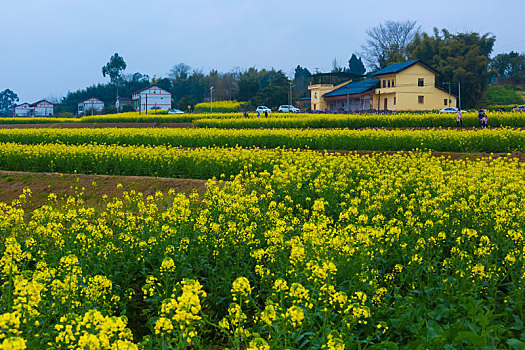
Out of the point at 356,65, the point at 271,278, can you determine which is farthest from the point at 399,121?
the point at 356,65

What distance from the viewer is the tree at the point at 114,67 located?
108812 millimetres

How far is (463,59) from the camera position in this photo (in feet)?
204

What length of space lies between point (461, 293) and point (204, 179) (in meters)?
11.3

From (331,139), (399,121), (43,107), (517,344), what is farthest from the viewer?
(43,107)

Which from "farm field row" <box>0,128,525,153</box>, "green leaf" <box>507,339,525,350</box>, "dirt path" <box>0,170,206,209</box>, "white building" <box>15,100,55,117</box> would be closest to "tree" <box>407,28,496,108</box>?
"farm field row" <box>0,128,525,153</box>

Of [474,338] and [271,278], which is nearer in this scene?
[474,338]

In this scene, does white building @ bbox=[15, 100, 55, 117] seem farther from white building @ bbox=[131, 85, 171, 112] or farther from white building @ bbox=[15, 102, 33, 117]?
white building @ bbox=[131, 85, 171, 112]

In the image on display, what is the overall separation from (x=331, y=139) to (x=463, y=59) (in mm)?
47247

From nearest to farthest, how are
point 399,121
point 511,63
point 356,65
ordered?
point 399,121 < point 511,63 < point 356,65

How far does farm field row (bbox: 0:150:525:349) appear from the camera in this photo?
3.89 meters

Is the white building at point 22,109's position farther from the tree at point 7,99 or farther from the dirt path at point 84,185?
the dirt path at point 84,185

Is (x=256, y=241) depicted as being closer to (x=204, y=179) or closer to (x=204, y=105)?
(x=204, y=179)

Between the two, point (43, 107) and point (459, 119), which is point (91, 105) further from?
point (459, 119)

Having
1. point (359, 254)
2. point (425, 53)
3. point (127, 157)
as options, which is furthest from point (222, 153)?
point (425, 53)
